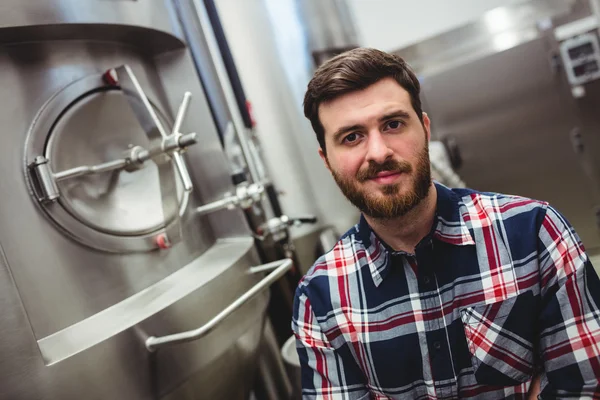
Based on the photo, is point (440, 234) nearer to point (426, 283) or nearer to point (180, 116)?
point (426, 283)

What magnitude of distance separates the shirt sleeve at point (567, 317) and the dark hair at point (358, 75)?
41 centimetres

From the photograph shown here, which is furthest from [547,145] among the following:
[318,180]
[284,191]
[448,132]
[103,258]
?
[103,258]

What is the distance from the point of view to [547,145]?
10.3 ft

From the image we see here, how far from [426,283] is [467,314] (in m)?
0.10

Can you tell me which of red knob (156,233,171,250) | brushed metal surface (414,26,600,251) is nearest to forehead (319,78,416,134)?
red knob (156,233,171,250)

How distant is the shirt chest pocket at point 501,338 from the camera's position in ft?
3.28

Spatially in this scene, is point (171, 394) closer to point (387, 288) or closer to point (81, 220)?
point (81, 220)

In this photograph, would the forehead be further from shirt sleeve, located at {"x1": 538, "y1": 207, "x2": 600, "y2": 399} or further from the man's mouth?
shirt sleeve, located at {"x1": 538, "y1": 207, "x2": 600, "y2": 399}

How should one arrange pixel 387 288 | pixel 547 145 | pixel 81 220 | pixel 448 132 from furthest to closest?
pixel 448 132 → pixel 547 145 → pixel 81 220 → pixel 387 288

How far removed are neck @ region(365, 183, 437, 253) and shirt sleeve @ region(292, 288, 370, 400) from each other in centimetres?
25

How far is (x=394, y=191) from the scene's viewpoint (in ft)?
3.35

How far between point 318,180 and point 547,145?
163cm

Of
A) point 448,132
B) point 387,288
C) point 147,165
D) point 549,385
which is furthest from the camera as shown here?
point 448,132

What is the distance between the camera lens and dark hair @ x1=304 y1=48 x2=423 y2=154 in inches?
41.0
